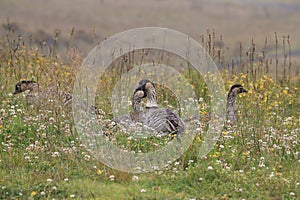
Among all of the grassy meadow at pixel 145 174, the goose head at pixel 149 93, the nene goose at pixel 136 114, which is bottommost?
the grassy meadow at pixel 145 174

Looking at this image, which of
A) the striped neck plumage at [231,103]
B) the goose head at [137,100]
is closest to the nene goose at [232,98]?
the striped neck plumage at [231,103]

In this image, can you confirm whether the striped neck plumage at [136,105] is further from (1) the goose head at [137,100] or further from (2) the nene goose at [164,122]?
(2) the nene goose at [164,122]

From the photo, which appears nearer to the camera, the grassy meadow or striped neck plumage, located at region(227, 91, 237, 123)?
the grassy meadow

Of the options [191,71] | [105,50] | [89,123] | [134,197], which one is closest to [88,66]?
[105,50]

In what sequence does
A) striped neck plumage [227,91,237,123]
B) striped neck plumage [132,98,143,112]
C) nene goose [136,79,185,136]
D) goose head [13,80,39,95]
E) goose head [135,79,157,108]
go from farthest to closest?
1. goose head [13,80,39,95]
2. striped neck plumage [227,91,237,123]
3. goose head [135,79,157,108]
4. striped neck plumage [132,98,143,112]
5. nene goose [136,79,185,136]

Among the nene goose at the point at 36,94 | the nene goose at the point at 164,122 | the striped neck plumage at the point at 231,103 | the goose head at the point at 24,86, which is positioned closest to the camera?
the nene goose at the point at 164,122

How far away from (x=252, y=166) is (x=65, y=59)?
302 inches

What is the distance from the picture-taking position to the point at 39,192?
8.57 meters

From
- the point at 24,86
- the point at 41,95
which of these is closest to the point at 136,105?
the point at 41,95

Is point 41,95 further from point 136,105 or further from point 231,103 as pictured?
point 231,103

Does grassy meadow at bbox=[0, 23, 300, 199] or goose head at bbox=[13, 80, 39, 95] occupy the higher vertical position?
goose head at bbox=[13, 80, 39, 95]

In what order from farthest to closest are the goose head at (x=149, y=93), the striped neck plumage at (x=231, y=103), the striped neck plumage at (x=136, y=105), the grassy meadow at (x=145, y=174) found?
the striped neck plumage at (x=231, y=103), the goose head at (x=149, y=93), the striped neck plumage at (x=136, y=105), the grassy meadow at (x=145, y=174)

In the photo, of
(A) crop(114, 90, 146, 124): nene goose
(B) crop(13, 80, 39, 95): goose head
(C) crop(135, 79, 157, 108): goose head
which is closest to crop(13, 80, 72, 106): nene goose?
(B) crop(13, 80, 39, 95): goose head

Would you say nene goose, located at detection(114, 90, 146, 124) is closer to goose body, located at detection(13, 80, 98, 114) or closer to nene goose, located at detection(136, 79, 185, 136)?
nene goose, located at detection(136, 79, 185, 136)
